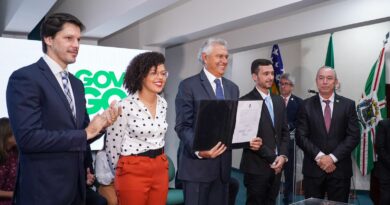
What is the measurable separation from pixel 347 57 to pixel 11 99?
6082 mm

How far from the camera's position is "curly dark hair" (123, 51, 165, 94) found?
234 centimetres

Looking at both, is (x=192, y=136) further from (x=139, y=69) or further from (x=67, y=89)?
(x=67, y=89)

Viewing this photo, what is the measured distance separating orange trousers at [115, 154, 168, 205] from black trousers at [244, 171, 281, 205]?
1137 mm

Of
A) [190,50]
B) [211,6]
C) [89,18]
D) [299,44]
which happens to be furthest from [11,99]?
[299,44]

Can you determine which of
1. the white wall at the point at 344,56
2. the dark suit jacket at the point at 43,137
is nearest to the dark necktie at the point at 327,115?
the dark suit jacket at the point at 43,137

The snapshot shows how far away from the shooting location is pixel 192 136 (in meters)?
2.51

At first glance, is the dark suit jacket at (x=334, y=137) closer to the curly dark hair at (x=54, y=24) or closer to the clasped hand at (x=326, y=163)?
the clasped hand at (x=326, y=163)

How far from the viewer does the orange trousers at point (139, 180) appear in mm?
2221

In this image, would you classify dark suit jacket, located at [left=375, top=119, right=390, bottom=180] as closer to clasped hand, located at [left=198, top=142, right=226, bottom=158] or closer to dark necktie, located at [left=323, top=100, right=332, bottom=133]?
dark necktie, located at [left=323, top=100, right=332, bottom=133]

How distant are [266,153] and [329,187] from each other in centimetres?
75

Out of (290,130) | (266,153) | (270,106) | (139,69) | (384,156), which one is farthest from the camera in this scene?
(290,130)

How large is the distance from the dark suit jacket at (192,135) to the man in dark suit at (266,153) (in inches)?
21.7

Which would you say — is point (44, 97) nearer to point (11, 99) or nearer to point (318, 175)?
point (11, 99)

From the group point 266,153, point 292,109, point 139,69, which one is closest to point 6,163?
point 139,69
